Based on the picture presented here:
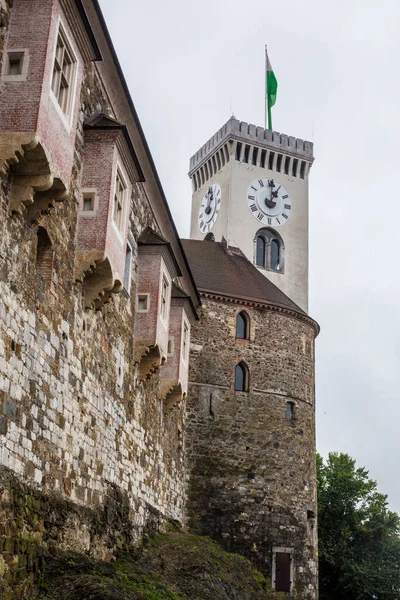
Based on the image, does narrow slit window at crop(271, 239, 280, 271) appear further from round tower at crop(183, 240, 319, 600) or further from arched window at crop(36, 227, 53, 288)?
arched window at crop(36, 227, 53, 288)

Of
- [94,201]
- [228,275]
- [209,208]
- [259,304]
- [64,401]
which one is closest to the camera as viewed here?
[64,401]

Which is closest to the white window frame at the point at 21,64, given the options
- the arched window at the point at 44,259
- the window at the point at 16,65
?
the window at the point at 16,65

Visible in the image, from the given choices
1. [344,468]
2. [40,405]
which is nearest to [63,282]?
[40,405]

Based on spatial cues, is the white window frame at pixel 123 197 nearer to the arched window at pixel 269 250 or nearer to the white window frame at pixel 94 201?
the white window frame at pixel 94 201

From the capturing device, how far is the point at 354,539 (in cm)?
4000

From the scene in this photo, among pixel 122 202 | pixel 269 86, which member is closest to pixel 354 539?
pixel 269 86

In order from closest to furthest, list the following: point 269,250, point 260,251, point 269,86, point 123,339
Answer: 1. point 123,339
2. point 260,251
3. point 269,250
4. point 269,86

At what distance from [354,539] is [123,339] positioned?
87.4 feet

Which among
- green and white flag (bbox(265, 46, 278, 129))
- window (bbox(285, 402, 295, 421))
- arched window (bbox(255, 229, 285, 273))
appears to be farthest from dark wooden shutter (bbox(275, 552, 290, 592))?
green and white flag (bbox(265, 46, 278, 129))

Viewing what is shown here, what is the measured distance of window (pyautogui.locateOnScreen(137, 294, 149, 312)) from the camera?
18703 mm

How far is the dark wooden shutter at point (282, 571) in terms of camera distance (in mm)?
26891

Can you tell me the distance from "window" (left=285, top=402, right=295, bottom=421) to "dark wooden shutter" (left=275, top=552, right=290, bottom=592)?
14.7 feet

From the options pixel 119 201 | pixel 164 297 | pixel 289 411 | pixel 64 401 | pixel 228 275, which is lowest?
pixel 64 401

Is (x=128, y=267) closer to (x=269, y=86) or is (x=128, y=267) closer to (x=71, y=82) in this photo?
(x=71, y=82)
